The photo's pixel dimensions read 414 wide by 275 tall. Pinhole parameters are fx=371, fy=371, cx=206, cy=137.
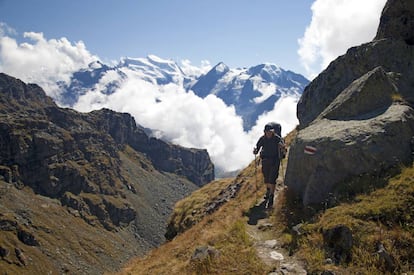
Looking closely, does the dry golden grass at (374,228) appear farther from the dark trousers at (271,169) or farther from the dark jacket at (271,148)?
the dark jacket at (271,148)

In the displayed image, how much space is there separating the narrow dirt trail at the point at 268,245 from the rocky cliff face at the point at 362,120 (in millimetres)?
2182

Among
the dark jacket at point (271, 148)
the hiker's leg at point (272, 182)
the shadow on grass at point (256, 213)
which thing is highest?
the dark jacket at point (271, 148)

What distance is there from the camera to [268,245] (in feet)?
51.8

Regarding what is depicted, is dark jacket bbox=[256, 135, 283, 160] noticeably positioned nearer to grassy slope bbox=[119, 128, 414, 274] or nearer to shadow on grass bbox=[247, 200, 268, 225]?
shadow on grass bbox=[247, 200, 268, 225]

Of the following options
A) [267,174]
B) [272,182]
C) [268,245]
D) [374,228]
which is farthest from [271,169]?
[374,228]

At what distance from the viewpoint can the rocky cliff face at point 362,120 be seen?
53.6 feet

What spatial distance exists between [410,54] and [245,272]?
16404 mm

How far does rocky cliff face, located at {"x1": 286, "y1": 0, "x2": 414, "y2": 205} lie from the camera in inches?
643

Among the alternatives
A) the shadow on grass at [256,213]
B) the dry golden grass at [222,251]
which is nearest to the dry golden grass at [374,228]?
the dry golden grass at [222,251]

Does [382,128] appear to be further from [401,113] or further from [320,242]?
[320,242]

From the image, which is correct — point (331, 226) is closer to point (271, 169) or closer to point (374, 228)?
point (374, 228)

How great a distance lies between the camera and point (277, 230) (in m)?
17.2

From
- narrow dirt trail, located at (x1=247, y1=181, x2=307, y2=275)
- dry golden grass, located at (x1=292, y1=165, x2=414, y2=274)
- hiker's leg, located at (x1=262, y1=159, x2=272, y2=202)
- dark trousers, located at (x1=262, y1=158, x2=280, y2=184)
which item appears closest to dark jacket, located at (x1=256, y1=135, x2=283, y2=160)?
dark trousers, located at (x1=262, y1=158, x2=280, y2=184)

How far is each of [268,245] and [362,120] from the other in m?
7.60
